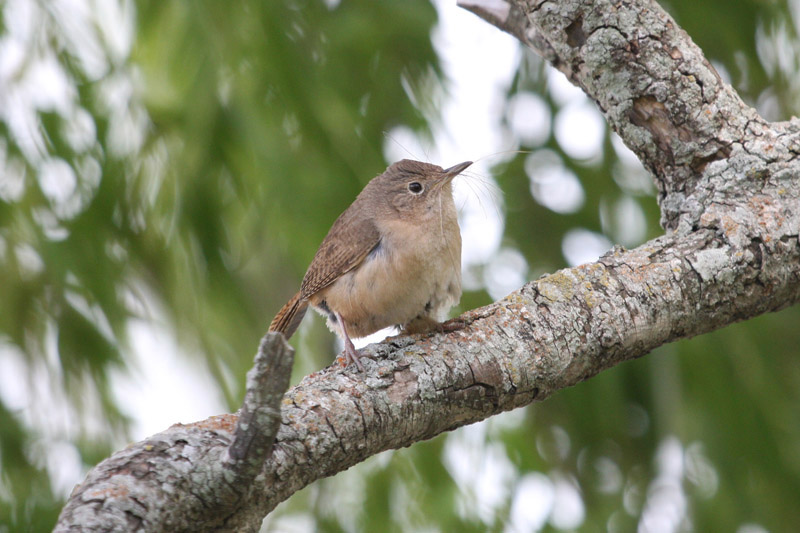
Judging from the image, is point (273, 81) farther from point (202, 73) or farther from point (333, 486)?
point (333, 486)

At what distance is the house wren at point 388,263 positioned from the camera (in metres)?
3.15

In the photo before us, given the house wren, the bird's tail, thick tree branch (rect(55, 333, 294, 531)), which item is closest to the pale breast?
the house wren

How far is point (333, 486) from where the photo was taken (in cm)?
412

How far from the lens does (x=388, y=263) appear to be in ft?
10.6

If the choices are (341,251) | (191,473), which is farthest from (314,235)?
(191,473)

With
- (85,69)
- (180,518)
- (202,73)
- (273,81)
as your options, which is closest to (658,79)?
(273,81)

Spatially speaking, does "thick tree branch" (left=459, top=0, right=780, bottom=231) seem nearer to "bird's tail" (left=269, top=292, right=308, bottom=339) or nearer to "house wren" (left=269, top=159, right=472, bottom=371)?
"house wren" (left=269, top=159, right=472, bottom=371)

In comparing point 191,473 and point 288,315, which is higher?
point 288,315

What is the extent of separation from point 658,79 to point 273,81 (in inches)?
59.4

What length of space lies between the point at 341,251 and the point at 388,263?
0.21 m

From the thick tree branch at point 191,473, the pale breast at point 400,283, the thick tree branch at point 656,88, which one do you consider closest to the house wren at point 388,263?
the pale breast at point 400,283

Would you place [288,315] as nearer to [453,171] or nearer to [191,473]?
[453,171]

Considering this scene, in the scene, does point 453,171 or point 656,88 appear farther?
point 453,171

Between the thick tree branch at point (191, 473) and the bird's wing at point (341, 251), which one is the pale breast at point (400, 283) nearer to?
the bird's wing at point (341, 251)
